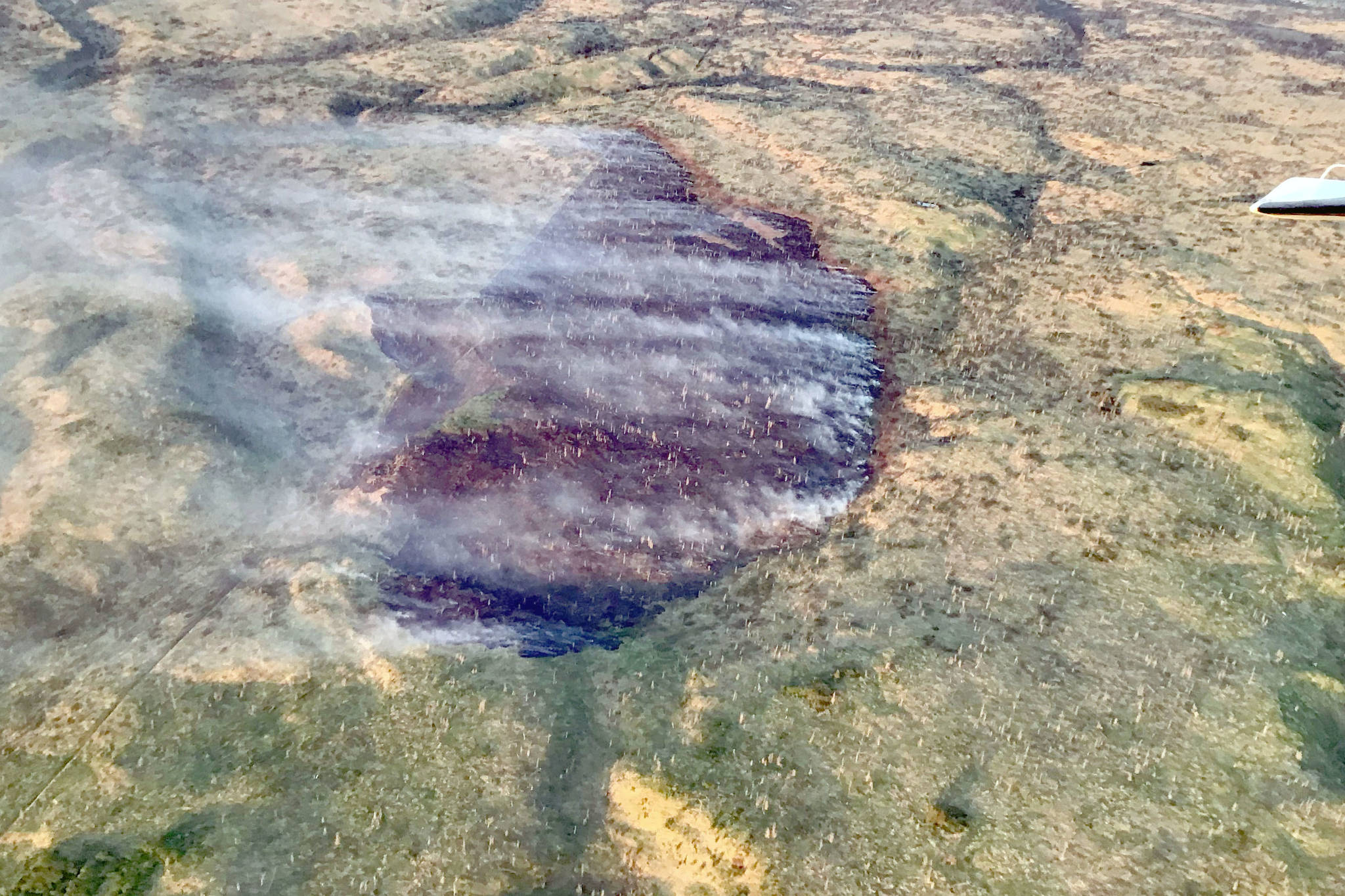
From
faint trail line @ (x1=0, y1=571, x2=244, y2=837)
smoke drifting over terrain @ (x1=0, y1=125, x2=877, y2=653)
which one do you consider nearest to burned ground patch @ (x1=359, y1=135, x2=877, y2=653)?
smoke drifting over terrain @ (x1=0, y1=125, x2=877, y2=653)

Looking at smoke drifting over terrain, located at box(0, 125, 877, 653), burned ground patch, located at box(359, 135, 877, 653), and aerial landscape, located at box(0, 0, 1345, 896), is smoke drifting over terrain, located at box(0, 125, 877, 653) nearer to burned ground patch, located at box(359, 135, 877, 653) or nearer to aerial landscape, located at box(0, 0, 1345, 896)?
burned ground patch, located at box(359, 135, 877, 653)

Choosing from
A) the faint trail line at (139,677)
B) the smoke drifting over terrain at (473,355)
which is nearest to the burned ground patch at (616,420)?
the smoke drifting over terrain at (473,355)

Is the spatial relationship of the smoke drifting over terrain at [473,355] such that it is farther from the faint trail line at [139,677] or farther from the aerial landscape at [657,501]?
the faint trail line at [139,677]

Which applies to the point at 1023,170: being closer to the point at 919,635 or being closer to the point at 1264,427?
the point at 1264,427

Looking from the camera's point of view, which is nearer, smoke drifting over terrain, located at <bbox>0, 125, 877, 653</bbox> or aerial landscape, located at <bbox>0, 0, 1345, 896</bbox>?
aerial landscape, located at <bbox>0, 0, 1345, 896</bbox>

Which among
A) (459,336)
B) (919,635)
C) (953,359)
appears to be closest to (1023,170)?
(953,359)
